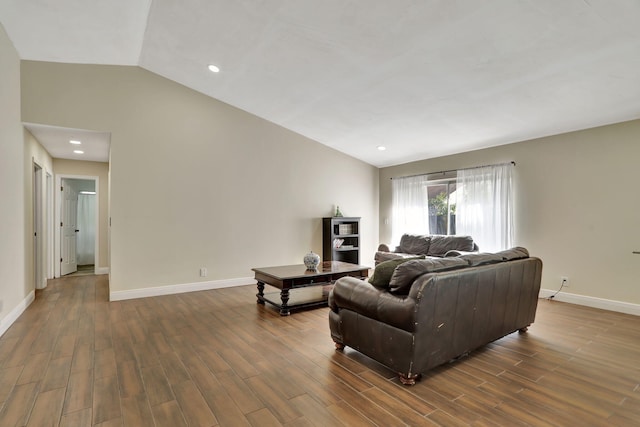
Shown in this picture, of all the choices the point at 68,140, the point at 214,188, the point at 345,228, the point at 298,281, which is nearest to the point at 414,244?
the point at 345,228

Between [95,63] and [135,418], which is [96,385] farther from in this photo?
[95,63]

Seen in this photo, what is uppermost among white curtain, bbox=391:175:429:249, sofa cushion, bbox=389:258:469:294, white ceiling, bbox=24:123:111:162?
white ceiling, bbox=24:123:111:162

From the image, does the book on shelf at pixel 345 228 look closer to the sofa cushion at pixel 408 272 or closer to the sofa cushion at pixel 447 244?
the sofa cushion at pixel 447 244

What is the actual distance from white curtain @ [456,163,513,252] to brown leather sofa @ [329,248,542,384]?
242cm

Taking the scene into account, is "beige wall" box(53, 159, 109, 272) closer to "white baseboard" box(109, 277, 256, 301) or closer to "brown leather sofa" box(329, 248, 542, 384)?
"white baseboard" box(109, 277, 256, 301)

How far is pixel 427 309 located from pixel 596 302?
3.72 meters

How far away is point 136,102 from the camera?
4801 millimetres

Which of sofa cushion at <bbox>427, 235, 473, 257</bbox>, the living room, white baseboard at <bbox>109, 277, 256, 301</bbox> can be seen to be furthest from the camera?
sofa cushion at <bbox>427, 235, 473, 257</bbox>

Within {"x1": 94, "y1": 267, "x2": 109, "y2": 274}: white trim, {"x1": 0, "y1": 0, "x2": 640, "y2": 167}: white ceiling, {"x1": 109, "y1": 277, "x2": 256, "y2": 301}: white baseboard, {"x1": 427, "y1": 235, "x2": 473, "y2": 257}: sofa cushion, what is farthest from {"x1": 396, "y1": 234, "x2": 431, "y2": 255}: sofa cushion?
{"x1": 94, "y1": 267, "x2": 109, "y2": 274}: white trim

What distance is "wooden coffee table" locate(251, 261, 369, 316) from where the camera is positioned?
3973 mm

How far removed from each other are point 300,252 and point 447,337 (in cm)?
419

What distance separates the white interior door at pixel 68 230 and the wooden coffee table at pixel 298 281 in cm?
483

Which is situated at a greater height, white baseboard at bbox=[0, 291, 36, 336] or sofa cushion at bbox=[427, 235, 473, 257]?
sofa cushion at bbox=[427, 235, 473, 257]

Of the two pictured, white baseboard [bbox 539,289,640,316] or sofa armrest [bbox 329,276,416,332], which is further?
white baseboard [bbox 539,289,640,316]
